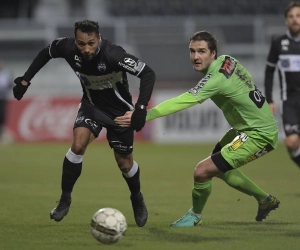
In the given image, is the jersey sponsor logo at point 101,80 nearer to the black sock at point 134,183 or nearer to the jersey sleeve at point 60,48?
the jersey sleeve at point 60,48

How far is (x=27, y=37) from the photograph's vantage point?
83.9 ft

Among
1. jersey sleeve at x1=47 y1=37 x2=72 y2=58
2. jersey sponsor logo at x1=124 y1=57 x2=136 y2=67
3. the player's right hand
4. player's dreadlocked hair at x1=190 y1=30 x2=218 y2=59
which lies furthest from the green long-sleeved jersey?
the player's right hand

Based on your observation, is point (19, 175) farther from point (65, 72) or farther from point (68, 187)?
point (65, 72)

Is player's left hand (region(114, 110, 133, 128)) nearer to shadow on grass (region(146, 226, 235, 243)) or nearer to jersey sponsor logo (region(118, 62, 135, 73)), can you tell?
jersey sponsor logo (region(118, 62, 135, 73))

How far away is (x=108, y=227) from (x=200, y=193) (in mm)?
1641

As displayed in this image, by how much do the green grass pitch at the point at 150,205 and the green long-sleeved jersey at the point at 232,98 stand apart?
104 cm

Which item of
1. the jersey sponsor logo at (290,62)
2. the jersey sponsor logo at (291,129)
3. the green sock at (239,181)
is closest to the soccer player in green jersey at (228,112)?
the green sock at (239,181)

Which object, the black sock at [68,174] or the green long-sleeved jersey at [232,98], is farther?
the black sock at [68,174]

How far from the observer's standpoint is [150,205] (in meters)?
9.74

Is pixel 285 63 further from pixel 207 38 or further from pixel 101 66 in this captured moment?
pixel 101 66

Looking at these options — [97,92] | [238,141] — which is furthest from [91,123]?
[238,141]

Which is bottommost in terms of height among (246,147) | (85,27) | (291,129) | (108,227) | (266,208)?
(266,208)

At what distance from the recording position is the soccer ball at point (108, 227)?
20.9ft

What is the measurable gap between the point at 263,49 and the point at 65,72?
6.48m
